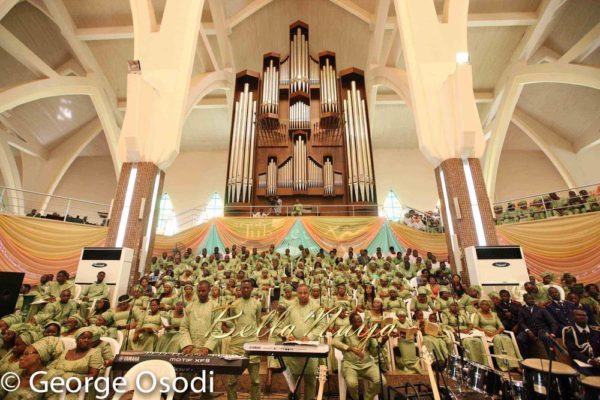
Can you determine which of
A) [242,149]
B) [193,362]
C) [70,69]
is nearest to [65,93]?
[70,69]

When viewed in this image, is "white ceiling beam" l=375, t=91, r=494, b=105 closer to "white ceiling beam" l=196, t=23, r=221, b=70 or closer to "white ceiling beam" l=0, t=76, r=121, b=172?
"white ceiling beam" l=196, t=23, r=221, b=70

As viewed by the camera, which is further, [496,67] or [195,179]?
[195,179]

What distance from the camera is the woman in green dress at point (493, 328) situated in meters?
4.31

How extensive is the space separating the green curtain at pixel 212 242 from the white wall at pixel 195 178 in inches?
359

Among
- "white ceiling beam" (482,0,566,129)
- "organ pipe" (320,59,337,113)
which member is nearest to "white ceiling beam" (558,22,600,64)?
"white ceiling beam" (482,0,566,129)

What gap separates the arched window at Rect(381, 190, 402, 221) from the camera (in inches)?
718

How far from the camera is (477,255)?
21.0 feet

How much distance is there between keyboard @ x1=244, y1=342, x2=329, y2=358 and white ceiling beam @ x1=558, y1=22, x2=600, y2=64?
14.5 m

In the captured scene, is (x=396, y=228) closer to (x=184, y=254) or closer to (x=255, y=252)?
(x=255, y=252)

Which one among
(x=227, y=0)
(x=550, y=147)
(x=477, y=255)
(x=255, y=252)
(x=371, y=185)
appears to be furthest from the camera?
(x=550, y=147)

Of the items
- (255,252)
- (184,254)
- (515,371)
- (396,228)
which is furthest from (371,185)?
(515,371)

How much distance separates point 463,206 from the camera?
7297 millimetres

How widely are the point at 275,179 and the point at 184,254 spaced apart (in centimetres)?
461

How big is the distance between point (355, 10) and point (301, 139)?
6558 mm
